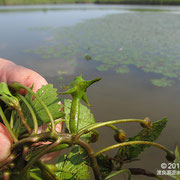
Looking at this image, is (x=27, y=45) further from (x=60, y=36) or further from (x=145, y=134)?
(x=145, y=134)

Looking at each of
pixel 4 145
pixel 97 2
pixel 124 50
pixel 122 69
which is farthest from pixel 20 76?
pixel 97 2

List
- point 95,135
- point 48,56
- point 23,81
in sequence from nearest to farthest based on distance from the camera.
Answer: point 95,135 < point 23,81 < point 48,56

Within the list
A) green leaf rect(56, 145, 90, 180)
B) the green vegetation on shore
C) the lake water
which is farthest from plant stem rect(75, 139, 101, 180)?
the green vegetation on shore

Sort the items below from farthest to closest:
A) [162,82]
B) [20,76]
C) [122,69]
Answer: [122,69], [162,82], [20,76]

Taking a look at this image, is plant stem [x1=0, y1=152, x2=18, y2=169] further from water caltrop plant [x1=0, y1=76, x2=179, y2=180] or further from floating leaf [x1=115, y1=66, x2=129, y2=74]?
floating leaf [x1=115, y1=66, x2=129, y2=74]

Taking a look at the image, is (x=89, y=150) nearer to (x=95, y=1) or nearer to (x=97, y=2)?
(x=97, y=2)

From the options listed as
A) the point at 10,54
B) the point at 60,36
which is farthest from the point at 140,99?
the point at 60,36

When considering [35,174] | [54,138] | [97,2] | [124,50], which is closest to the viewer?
[54,138]
